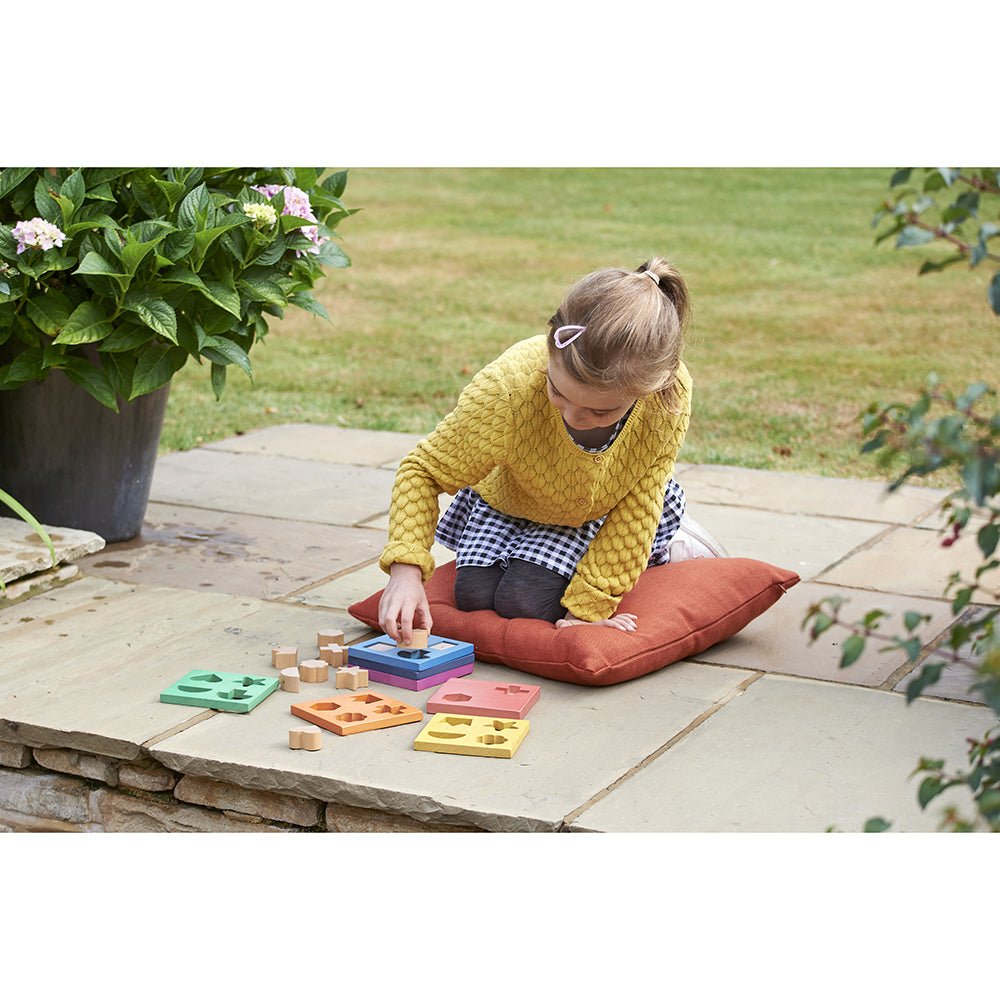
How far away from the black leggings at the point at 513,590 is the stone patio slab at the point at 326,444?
2086 millimetres

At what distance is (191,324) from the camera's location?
3.76m

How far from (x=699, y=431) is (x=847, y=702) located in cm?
361

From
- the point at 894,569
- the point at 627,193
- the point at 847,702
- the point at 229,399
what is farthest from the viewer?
the point at 627,193

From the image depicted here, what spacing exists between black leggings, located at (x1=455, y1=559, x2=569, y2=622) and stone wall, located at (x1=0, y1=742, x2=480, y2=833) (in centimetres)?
91

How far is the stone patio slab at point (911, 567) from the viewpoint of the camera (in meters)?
3.91

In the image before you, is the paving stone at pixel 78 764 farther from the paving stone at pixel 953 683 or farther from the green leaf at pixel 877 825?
the paving stone at pixel 953 683

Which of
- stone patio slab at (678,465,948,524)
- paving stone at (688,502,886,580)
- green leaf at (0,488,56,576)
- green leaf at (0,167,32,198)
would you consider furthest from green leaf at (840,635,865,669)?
stone patio slab at (678,465,948,524)

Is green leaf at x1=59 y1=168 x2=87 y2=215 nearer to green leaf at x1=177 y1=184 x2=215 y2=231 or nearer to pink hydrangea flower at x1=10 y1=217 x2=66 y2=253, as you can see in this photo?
pink hydrangea flower at x1=10 y1=217 x2=66 y2=253

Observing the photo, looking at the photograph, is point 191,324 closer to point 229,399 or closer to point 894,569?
point 894,569

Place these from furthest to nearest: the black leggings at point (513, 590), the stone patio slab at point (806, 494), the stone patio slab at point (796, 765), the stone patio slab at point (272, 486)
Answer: the stone patio slab at point (806, 494) < the stone patio slab at point (272, 486) < the black leggings at point (513, 590) < the stone patio slab at point (796, 765)

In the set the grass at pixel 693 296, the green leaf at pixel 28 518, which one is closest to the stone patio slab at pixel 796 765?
the green leaf at pixel 28 518

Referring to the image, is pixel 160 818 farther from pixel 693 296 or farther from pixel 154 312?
pixel 693 296

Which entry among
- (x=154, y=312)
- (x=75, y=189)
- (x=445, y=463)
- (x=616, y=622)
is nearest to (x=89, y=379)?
(x=154, y=312)
